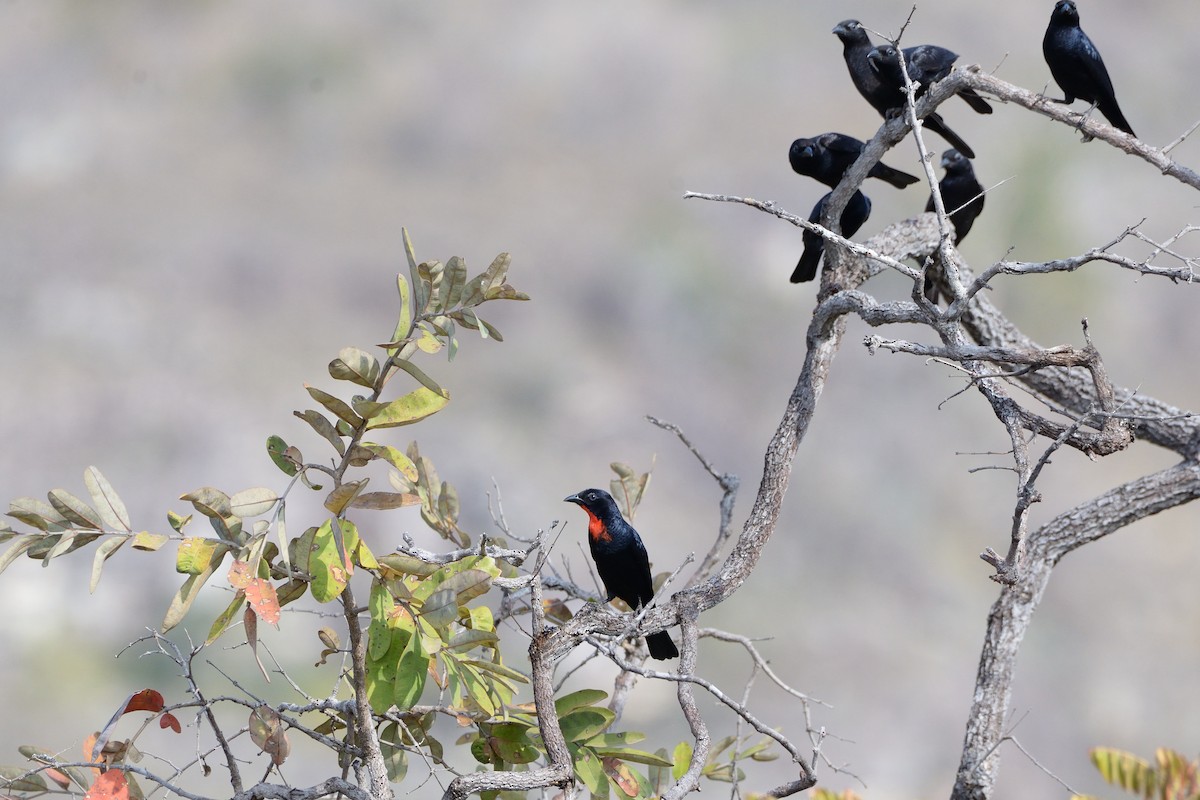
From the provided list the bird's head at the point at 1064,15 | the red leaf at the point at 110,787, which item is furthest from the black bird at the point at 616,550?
the bird's head at the point at 1064,15

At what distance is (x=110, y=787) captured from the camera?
1.95 metres

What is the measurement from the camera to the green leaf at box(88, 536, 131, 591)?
70.1 inches

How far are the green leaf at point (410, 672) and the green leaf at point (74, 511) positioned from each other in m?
0.55

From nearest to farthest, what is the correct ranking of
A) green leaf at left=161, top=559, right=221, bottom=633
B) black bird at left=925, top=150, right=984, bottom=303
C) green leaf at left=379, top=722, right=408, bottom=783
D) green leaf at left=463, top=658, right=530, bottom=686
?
green leaf at left=161, top=559, right=221, bottom=633 → green leaf at left=463, top=658, right=530, bottom=686 → green leaf at left=379, top=722, right=408, bottom=783 → black bird at left=925, top=150, right=984, bottom=303

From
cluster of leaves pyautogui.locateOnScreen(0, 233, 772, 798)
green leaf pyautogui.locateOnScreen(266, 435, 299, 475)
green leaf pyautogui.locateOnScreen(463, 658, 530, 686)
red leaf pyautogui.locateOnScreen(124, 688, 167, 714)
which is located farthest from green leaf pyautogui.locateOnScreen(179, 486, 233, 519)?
green leaf pyautogui.locateOnScreen(463, 658, 530, 686)

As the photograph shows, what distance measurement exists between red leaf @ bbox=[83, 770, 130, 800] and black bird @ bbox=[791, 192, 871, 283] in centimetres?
229

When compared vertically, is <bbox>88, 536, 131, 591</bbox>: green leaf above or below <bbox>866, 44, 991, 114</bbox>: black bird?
below

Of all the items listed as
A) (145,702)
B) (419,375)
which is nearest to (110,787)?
(145,702)

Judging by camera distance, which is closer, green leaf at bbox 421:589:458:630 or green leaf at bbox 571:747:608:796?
green leaf at bbox 421:589:458:630

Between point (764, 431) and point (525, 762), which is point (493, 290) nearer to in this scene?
point (525, 762)

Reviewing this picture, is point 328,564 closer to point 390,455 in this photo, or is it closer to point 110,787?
point 390,455

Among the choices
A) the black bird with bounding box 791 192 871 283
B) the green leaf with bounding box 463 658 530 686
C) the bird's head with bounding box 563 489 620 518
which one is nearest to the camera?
the green leaf with bounding box 463 658 530 686

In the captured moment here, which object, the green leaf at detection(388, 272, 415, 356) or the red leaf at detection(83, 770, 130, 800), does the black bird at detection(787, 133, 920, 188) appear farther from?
the red leaf at detection(83, 770, 130, 800)

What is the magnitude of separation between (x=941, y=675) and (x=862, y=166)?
10.2 m
